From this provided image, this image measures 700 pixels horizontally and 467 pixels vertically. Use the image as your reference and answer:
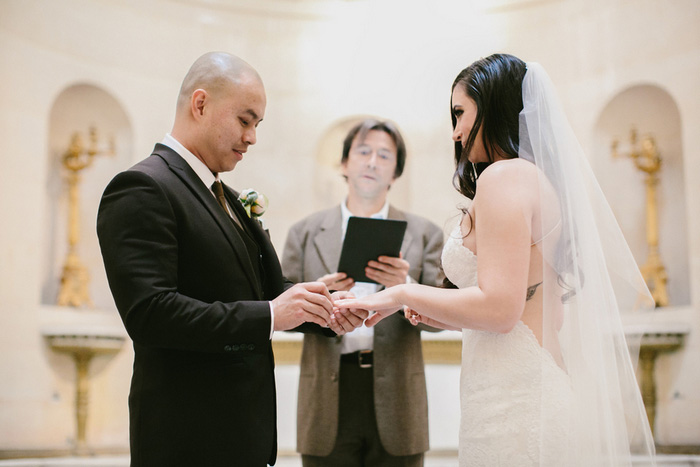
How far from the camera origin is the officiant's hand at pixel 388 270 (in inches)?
144

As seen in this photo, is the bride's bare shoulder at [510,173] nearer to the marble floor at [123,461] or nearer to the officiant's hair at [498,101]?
the officiant's hair at [498,101]

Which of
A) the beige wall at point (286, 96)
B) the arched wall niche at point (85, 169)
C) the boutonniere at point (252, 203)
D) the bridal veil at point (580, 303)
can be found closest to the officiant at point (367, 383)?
the boutonniere at point (252, 203)

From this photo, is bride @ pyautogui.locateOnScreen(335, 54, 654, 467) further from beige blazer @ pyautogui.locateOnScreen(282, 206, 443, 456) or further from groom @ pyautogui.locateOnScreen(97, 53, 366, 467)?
beige blazer @ pyautogui.locateOnScreen(282, 206, 443, 456)

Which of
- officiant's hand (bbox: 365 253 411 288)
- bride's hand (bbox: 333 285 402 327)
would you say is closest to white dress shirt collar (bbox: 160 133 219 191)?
bride's hand (bbox: 333 285 402 327)

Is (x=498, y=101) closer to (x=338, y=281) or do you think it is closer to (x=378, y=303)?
(x=378, y=303)

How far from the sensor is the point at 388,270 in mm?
3662

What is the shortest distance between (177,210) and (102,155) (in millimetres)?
4969

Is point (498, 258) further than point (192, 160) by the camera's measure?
No

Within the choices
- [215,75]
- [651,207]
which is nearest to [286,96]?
[651,207]

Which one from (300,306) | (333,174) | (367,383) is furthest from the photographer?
(333,174)

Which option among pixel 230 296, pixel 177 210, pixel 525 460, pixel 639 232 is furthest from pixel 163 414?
pixel 639 232

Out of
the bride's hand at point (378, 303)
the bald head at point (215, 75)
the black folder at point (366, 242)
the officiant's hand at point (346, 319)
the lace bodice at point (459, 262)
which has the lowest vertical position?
the officiant's hand at point (346, 319)

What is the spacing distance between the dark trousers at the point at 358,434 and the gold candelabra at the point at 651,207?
12.0 ft

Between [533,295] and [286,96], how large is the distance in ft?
18.0
